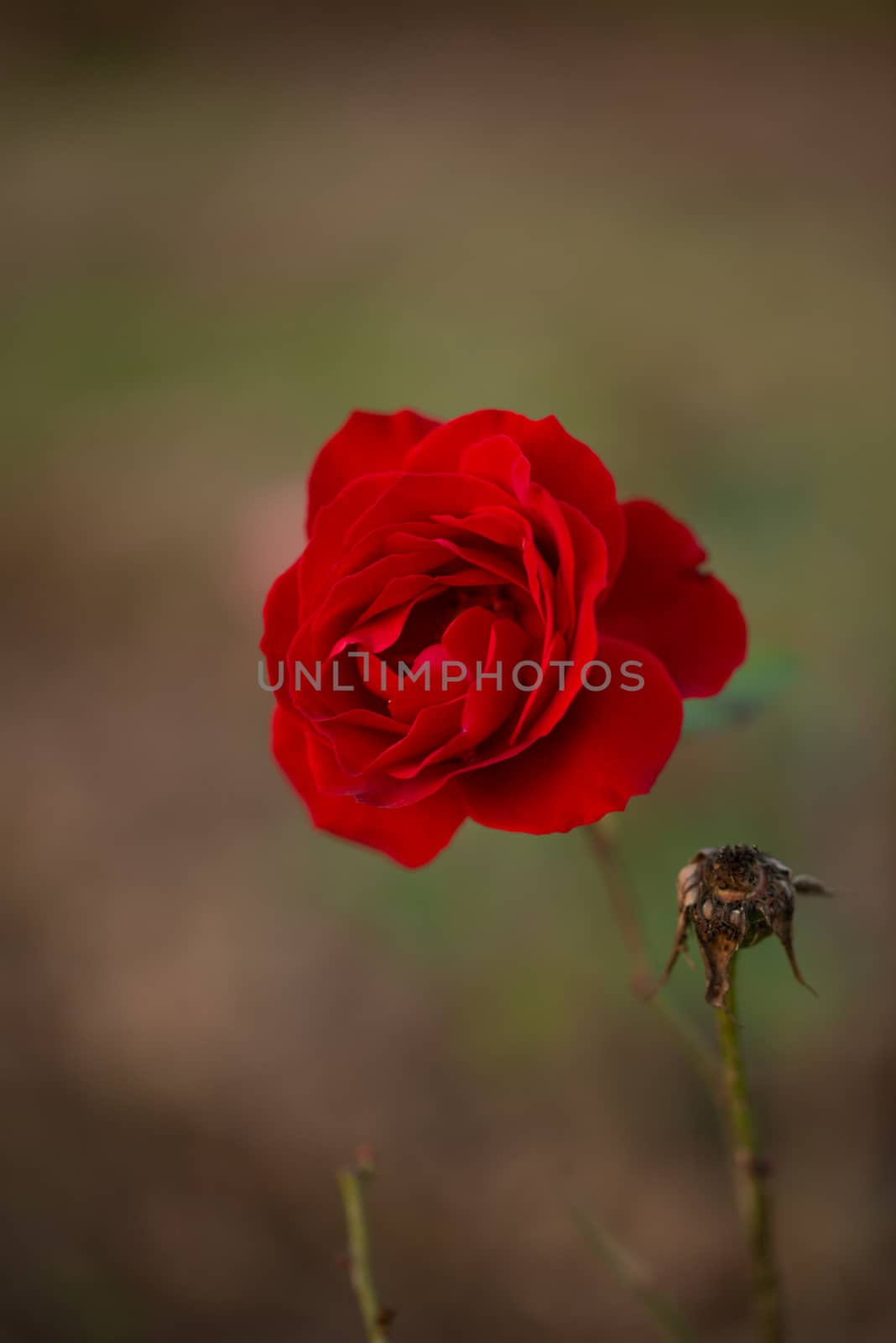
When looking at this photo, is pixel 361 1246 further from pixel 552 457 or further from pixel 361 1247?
pixel 552 457

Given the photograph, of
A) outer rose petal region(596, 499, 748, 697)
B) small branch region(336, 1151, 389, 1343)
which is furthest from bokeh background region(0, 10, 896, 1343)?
small branch region(336, 1151, 389, 1343)

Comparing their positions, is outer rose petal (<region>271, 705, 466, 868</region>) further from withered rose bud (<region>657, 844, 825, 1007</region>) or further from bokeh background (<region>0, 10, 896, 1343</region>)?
bokeh background (<region>0, 10, 896, 1343</region>)

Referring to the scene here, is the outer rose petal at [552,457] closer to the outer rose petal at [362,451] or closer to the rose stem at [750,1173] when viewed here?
the outer rose petal at [362,451]

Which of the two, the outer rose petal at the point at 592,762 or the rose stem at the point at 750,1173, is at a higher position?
the outer rose petal at the point at 592,762

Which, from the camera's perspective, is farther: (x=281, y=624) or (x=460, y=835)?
(x=460, y=835)

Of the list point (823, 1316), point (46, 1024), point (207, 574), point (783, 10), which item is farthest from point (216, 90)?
point (823, 1316)

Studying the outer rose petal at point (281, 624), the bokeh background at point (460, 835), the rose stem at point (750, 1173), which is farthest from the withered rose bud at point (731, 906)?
the bokeh background at point (460, 835)

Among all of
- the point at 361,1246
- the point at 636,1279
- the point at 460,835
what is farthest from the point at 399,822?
the point at 460,835
